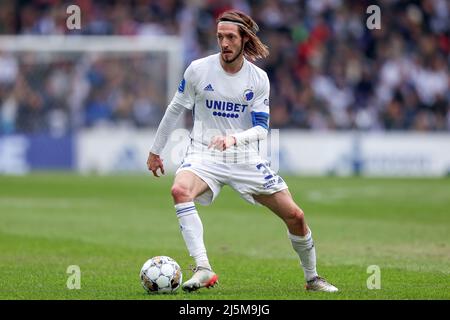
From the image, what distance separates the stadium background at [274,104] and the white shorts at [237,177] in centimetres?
1039

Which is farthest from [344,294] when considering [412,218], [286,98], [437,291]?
[286,98]

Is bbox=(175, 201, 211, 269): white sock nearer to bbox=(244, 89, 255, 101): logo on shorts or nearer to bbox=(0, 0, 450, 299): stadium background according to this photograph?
bbox=(244, 89, 255, 101): logo on shorts

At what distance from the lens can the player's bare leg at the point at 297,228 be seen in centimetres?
968

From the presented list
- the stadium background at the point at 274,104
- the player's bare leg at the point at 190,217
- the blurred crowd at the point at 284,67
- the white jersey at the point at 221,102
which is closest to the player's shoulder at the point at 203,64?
the white jersey at the point at 221,102

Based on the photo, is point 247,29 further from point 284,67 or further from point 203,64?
point 284,67

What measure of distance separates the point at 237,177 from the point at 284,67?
23.0 meters

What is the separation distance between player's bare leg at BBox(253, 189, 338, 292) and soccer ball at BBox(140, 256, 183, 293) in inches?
41.2

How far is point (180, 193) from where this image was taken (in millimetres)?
9469

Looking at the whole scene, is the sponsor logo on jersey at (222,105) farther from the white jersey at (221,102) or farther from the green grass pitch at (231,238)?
the green grass pitch at (231,238)

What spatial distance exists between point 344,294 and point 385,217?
9799mm

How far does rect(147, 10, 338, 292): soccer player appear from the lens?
381 inches

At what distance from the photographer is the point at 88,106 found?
31.7 meters

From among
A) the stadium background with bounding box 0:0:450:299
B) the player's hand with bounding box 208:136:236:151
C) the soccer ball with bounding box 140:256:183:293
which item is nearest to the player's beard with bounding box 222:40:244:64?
the player's hand with bounding box 208:136:236:151

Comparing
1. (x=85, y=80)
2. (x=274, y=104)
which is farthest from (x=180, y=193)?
(x=85, y=80)
